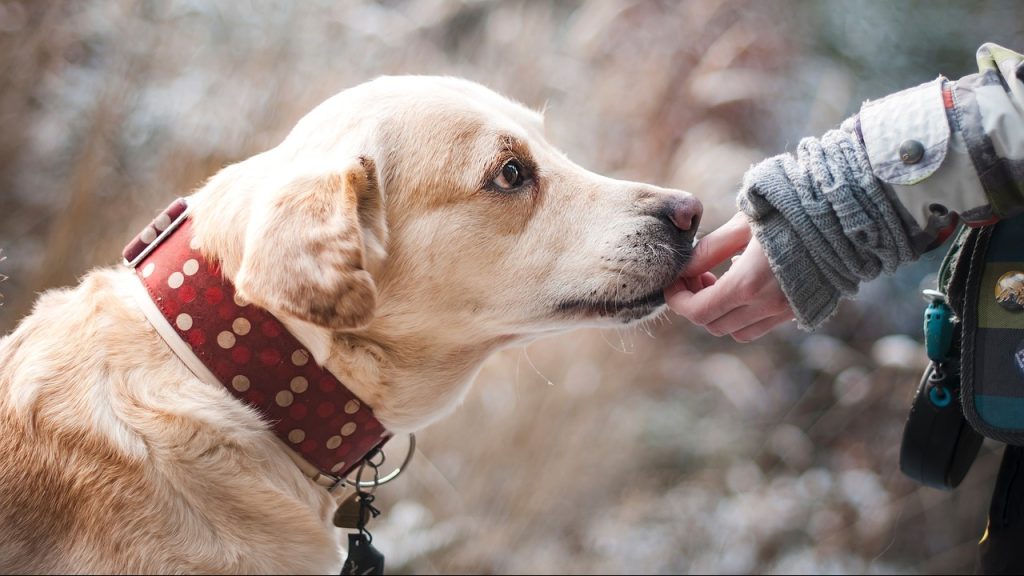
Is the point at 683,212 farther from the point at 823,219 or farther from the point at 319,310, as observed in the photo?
the point at 319,310

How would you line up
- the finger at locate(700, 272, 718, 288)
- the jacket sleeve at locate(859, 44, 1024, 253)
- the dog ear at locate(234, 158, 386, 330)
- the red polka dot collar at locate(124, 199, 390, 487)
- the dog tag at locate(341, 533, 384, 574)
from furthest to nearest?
the finger at locate(700, 272, 718, 288) → the dog tag at locate(341, 533, 384, 574) → the red polka dot collar at locate(124, 199, 390, 487) → the dog ear at locate(234, 158, 386, 330) → the jacket sleeve at locate(859, 44, 1024, 253)

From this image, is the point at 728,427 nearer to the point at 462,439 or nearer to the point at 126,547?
the point at 462,439

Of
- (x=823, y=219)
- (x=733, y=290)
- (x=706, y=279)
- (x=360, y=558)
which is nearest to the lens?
(x=823, y=219)

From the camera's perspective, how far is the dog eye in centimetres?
197

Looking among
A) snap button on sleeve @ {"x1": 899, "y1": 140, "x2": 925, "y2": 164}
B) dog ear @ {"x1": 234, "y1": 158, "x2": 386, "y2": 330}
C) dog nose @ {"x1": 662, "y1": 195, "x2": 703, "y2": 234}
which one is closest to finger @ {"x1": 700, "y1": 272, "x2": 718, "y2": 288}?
dog nose @ {"x1": 662, "y1": 195, "x2": 703, "y2": 234}

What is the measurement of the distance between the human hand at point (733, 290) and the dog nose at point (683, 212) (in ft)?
0.20

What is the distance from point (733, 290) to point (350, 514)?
1120 mm

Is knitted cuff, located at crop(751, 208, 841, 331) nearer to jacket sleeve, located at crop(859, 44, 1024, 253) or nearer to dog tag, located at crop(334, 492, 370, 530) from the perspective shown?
jacket sleeve, located at crop(859, 44, 1024, 253)

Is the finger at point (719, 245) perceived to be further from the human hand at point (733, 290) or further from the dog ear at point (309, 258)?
the dog ear at point (309, 258)

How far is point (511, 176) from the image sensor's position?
78.3 inches

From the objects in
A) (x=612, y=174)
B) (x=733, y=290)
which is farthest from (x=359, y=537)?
(x=612, y=174)

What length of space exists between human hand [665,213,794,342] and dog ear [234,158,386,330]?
0.77 meters

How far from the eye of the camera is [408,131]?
6.38 ft

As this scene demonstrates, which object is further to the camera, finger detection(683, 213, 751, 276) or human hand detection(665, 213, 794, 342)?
finger detection(683, 213, 751, 276)
